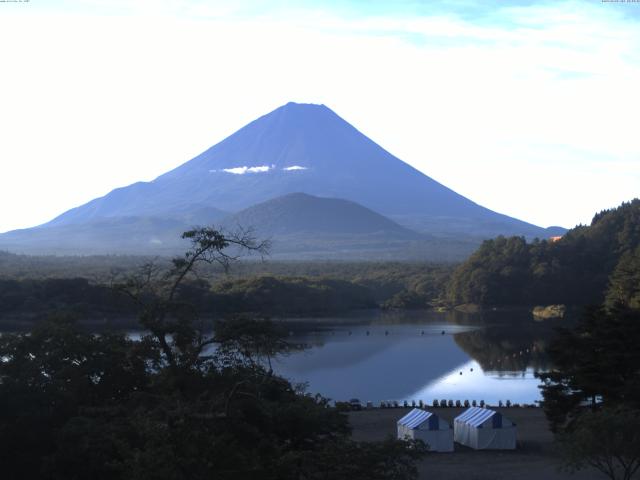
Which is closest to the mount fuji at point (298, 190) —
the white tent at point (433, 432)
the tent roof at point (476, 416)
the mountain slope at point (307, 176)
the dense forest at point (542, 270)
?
the mountain slope at point (307, 176)

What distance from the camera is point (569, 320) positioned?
41.3 metres

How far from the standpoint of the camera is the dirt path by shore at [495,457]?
1374cm

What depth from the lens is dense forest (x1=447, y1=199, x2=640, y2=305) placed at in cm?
5078

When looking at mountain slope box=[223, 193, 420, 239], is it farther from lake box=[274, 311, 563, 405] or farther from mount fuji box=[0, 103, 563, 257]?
lake box=[274, 311, 563, 405]

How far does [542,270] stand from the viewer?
51.2 m

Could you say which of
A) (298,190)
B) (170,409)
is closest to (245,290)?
(170,409)

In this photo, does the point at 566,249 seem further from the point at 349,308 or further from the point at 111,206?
the point at 111,206

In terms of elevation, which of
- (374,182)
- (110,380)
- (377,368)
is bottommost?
(377,368)

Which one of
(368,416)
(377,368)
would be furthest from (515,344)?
(368,416)

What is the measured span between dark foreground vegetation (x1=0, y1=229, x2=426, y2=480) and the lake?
6068 millimetres

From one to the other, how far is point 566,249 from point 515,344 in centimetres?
2241

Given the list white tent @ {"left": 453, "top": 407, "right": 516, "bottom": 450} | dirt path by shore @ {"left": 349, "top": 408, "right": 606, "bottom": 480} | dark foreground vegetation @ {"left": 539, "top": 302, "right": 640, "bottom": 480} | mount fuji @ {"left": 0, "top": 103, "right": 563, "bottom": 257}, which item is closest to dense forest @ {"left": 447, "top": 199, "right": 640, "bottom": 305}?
dirt path by shore @ {"left": 349, "top": 408, "right": 606, "bottom": 480}

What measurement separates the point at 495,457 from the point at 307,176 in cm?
11682

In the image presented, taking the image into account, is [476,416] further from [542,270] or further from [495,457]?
[542,270]
